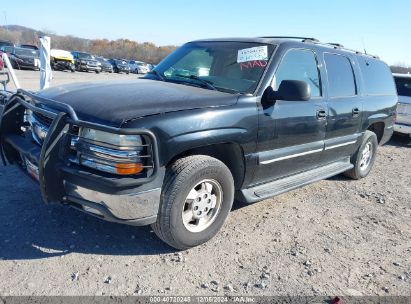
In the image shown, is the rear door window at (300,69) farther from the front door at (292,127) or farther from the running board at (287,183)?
the running board at (287,183)

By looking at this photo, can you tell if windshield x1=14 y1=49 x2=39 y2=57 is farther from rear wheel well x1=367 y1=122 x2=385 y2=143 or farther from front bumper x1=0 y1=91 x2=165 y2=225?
front bumper x1=0 y1=91 x2=165 y2=225

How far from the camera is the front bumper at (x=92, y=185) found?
112 inches

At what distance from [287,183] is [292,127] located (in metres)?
0.66

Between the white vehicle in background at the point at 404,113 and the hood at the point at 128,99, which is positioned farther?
the white vehicle in background at the point at 404,113

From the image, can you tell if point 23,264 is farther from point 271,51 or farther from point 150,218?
point 271,51

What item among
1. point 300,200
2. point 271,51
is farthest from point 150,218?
point 300,200

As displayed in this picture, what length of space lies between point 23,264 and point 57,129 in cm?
112

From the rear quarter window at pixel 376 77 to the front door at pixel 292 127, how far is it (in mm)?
1527

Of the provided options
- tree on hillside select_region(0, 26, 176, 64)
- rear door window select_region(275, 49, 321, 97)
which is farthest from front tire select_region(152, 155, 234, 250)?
tree on hillside select_region(0, 26, 176, 64)

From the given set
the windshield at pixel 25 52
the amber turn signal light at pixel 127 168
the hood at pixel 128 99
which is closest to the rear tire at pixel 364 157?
the hood at pixel 128 99

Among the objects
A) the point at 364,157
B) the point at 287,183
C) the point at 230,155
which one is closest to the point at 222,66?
the point at 230,155

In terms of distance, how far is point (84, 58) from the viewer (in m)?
33.1

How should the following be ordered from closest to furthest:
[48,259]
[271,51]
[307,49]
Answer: [48,259], [271,51], [307,49]

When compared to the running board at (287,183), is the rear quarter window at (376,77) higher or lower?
higher
